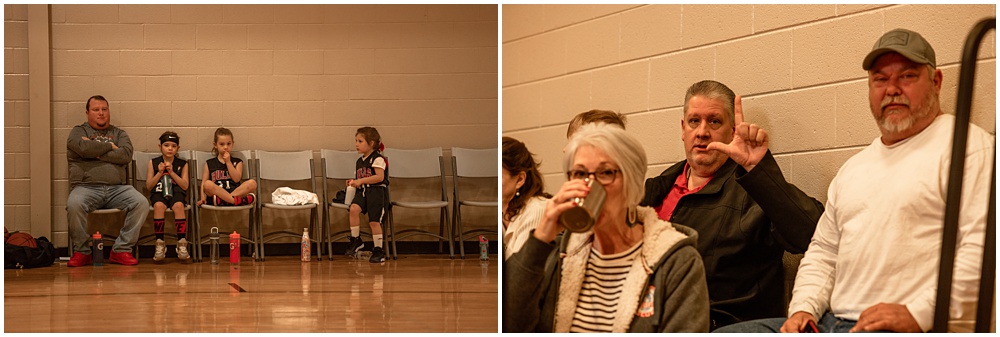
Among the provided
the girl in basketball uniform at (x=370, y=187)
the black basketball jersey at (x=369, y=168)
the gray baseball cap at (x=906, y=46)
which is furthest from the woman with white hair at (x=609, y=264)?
the black basketball jersey at (x=369, y=168)

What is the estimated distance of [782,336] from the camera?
2203 millimetres

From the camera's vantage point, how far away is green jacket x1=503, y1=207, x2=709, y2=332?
2.09 m

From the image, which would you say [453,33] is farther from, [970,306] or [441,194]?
[970,306]

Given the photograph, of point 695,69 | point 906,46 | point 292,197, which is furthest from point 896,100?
point 292,197

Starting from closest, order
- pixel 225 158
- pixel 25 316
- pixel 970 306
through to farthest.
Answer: pixel 970 306
pixel 25 316
pixel 225 158

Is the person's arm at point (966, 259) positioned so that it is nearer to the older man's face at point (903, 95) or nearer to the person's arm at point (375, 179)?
the older man's face at point (903, 95)

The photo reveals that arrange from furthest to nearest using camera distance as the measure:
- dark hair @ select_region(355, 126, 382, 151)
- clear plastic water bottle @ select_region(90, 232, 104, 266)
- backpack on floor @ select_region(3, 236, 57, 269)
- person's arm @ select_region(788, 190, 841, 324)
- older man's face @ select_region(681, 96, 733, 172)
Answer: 1. dark hair @ select_region(355, 126, 382, 151)
2. clear plastic water bottle @ select_region(90, 232, 104, 266)
3. backpack on floor @ select_region(3, 236, 57, 269)
4. older man's face @ select_region(681, 96, 733, 172)
5. person's arm @ select_region(788, 190, 841, 324)

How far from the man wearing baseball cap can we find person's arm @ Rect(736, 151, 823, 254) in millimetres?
65

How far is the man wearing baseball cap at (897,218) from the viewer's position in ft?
6.87

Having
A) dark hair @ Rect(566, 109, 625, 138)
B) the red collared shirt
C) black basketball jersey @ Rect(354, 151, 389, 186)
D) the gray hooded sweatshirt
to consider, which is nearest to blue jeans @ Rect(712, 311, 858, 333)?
the red collared shirt

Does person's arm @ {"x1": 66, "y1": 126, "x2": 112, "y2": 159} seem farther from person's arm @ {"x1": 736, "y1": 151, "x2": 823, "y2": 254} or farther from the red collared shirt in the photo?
person's arm @ {"x1": 736, "y1": 151, "x2": 823, "y2": 254}

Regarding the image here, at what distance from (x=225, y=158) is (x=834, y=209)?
5.41 m

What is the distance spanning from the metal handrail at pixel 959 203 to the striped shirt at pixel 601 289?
685mm

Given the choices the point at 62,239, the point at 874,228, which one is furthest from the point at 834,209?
the point at 62,239
